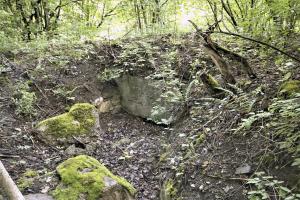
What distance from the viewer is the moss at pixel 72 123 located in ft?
18.4

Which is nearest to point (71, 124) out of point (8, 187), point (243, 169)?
point (8, 187)

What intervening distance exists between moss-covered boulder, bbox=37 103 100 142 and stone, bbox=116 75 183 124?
4.20 ft

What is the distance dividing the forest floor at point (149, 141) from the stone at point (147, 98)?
22cm

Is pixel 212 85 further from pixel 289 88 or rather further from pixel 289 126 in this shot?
pixel 289 126

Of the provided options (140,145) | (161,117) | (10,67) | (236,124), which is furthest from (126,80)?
(236,124)

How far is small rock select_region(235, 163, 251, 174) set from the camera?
3498mm

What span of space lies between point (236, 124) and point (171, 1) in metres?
7.02

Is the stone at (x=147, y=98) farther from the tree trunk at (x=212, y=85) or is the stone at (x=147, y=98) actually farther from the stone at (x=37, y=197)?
the stone at (x=37, y=197)

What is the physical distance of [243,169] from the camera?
11.7ft

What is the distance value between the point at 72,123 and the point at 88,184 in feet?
6.32

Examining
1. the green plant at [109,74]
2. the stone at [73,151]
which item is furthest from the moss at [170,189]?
the green plant at [109,74]

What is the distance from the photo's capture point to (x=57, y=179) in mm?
4379

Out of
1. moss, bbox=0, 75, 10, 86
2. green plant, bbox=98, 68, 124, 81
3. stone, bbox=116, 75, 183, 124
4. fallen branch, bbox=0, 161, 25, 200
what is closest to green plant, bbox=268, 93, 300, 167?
stone, bbox=116, 75, 183, 124

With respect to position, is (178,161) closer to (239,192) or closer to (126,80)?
(239,192)
